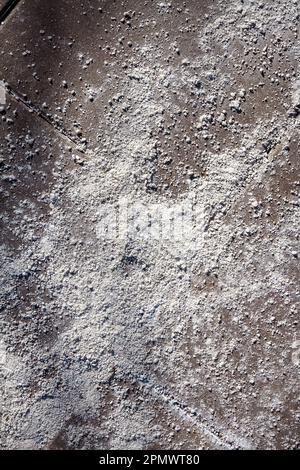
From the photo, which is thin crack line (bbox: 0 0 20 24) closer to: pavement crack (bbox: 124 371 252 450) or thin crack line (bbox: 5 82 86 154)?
thin crack line (bbox: 5 82 86 154)

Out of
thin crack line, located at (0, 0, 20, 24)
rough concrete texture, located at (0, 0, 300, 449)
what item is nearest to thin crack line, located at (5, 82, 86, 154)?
rough concrete texture, located at (0, 0, 300, 449)

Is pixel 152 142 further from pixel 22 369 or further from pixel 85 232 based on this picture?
pixel 22 369

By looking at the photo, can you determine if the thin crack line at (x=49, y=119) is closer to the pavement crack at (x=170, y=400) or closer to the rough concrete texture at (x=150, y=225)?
the rough concrete texture at (x=150, y=225)

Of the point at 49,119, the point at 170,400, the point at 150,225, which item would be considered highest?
the point at 49,119

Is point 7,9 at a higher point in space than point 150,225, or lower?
higher

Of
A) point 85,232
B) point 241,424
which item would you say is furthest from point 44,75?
point 241,424

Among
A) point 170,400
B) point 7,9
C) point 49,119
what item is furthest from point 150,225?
point 7,9

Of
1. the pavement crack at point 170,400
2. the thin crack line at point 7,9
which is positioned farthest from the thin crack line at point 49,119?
the pavement crack at point 170,400

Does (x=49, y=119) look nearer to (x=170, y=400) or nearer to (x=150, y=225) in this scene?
(x=150, y=225)
